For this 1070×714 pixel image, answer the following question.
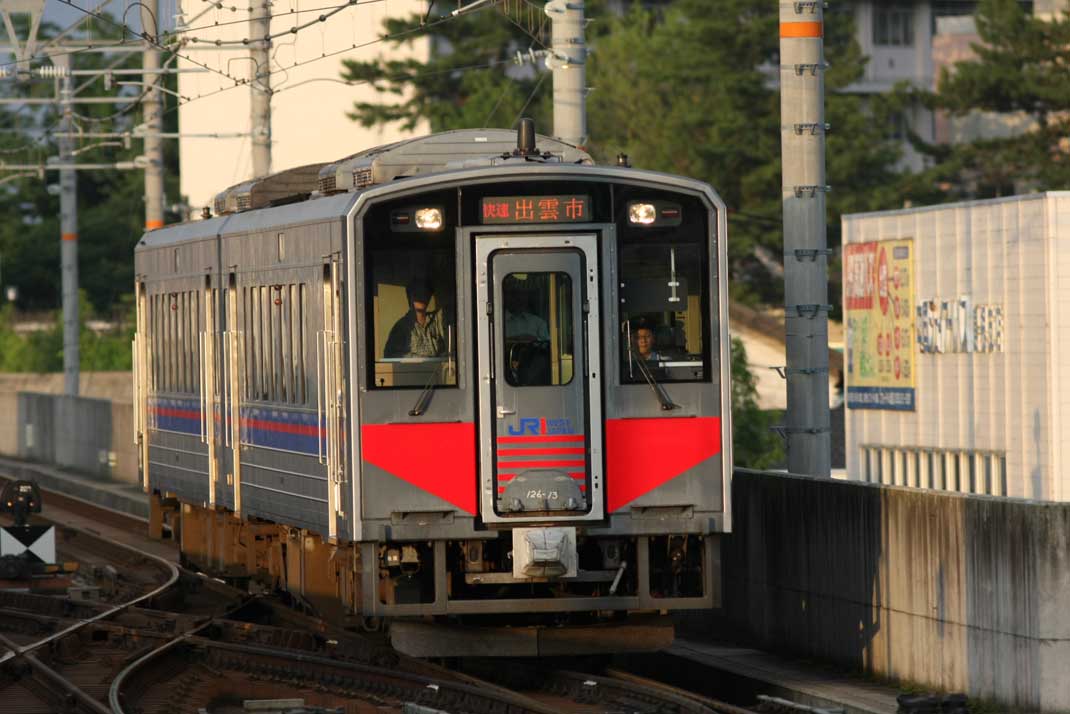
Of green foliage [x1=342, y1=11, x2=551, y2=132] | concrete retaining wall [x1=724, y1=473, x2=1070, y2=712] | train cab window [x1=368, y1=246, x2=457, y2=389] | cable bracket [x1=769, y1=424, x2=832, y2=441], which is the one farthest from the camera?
green foliage [x1=342, y1=11, x2=551, y2=132]

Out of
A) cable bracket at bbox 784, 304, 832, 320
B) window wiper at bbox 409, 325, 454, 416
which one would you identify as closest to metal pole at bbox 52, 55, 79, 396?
cable bracket at bbox 784, 304, 832, 320

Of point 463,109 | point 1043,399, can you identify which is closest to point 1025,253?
point 1043,399

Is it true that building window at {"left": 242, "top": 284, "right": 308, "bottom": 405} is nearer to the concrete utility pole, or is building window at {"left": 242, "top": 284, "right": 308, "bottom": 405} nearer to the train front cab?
the train front cab

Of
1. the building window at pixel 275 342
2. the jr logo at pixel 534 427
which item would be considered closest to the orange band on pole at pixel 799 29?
the jr logo at pixel 534 427

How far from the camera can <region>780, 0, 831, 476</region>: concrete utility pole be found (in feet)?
49.6

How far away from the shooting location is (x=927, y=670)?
12.9 metres

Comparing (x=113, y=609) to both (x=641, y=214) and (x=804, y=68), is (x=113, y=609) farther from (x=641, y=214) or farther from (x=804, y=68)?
(x=804, y=68)

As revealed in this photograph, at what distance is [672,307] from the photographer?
1366cm

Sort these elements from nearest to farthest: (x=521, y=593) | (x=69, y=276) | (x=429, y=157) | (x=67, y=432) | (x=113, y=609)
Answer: (x=521, y=593) < (x=429, y=157) < (x=113, y=609) < (x=67, y=432) < (x=69, y=276)

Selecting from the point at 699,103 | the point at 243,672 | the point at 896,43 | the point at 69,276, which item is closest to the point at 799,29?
the point at 243,672

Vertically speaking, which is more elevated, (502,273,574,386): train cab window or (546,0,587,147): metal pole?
(546,0,587,147): metal pole

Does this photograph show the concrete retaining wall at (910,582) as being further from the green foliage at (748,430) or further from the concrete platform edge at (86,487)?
the green foliage at (748,430)

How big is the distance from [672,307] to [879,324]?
1449 centimetres

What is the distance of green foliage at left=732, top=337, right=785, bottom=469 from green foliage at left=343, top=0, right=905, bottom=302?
18.8 m
